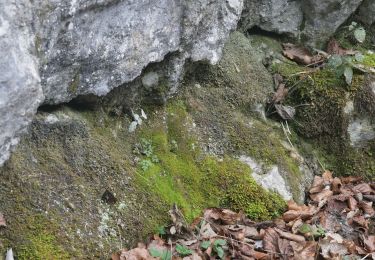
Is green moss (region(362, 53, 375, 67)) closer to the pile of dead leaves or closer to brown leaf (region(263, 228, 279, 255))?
the pile of dead leaves

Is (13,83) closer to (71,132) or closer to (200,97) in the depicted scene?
(71,132)

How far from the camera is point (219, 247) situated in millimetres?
3570

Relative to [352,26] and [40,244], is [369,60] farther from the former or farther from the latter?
[40,244]

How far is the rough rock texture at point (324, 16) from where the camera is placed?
5.34m

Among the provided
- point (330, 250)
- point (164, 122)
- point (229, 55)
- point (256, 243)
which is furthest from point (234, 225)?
point (229, 55)

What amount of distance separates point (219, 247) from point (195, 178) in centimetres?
67

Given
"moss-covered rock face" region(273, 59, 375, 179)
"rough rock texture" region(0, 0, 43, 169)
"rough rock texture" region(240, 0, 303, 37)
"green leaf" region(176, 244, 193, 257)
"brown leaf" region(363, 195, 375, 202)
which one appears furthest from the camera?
"rough rock texture" region(240, 0, 303, 37)

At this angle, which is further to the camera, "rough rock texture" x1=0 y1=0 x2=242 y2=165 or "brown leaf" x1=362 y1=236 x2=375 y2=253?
"brown leaf" x1=362 y1=236 x2=375 y2=253

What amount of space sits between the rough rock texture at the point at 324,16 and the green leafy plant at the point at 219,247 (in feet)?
8.61

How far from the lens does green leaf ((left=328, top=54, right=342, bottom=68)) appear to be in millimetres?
4836

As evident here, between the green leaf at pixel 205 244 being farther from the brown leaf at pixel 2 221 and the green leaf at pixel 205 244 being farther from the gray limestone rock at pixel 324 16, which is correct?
the gray limestone rock at pixel 324 16

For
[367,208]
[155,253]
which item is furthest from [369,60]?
[155,253]

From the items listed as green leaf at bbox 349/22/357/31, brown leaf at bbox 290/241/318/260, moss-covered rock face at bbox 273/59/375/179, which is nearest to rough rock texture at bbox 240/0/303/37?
green leaf at bbox 349/22/357/31

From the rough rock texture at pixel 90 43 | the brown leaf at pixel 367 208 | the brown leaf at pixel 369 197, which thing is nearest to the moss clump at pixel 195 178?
the rough rock texture at pixel 90 43
